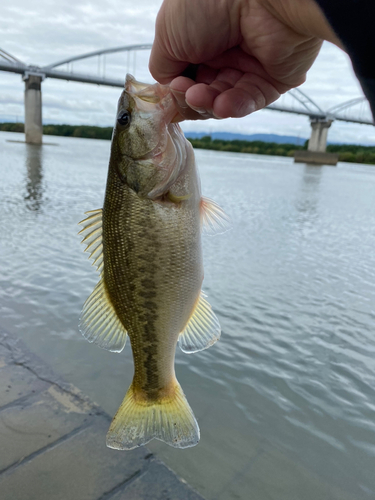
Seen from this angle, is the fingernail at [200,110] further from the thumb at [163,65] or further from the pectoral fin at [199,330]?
the pectoral fin at [199,330]

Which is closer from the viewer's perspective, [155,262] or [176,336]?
[155,262]

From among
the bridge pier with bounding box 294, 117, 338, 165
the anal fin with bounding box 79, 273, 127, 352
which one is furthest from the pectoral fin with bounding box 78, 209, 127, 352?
the bridge pier with bounding box 294, 117, 338, 165

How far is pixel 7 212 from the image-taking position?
1227 cm

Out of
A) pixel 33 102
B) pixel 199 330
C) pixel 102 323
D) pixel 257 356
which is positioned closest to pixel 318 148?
pixel 33 102

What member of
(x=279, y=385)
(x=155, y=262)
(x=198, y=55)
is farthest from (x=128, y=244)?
(x=279, y=385)

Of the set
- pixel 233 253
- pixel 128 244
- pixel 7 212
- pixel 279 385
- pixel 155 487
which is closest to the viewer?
pixel 128 244

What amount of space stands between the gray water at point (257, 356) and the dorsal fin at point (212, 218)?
2111 millimetres

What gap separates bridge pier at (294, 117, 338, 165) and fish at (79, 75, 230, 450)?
7089cm

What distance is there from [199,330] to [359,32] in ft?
5.56

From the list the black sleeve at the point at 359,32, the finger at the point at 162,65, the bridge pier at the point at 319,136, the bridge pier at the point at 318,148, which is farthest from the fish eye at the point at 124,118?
the bridge pier at the point at 319,136

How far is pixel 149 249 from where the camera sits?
1946mm

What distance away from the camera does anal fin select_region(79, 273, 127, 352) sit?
7.10 ft

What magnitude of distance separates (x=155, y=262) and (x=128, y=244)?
0.50 ft

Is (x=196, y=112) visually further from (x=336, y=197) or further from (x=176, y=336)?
(x=336, y=197)
